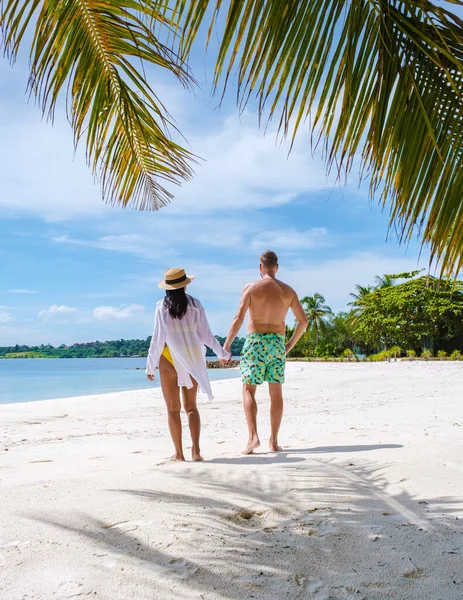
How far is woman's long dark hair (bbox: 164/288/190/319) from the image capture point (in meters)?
4.79

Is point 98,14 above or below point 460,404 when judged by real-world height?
above

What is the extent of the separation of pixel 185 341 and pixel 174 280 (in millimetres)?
544

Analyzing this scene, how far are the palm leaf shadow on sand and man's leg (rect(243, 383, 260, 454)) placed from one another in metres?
1.26

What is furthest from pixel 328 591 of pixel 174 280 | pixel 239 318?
pixel 239 318

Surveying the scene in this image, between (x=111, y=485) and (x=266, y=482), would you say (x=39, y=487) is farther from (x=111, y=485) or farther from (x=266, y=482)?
(x=266, y=482)

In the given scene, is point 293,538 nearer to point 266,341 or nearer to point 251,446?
point 251,446

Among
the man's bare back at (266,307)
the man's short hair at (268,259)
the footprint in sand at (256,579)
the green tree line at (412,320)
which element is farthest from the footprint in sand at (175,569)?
the green tree line at (412,320)

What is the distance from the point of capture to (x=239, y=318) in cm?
546

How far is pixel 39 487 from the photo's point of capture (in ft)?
11.7

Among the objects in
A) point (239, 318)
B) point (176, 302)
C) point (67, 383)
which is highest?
point (176, 302)

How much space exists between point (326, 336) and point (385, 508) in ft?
178

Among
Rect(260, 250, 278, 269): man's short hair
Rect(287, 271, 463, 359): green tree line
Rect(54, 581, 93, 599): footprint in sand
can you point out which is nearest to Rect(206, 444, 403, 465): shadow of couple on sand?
Rect(260, 250, 278, 269): man's short hair

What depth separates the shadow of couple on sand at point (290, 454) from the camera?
450 cm

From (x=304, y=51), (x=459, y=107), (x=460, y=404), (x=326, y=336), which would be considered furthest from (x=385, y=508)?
(x=326, y=336)
